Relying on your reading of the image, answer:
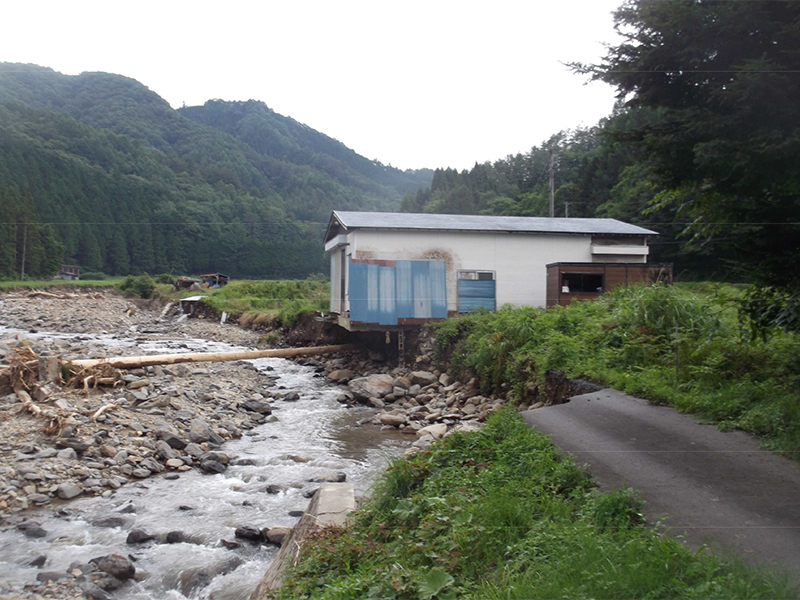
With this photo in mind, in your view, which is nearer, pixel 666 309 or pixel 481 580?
pixel 481 580

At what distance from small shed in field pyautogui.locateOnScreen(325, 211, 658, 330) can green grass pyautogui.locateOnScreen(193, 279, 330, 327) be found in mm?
12976

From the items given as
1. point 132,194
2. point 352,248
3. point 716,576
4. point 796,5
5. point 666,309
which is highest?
point 132,194

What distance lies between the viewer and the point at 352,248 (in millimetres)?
20781

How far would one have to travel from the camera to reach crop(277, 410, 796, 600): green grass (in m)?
3.73

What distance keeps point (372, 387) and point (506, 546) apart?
12.6m

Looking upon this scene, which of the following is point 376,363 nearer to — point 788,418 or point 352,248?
point 352,248

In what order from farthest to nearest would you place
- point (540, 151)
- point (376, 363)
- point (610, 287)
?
point (540, 151) → point (376, 363) → point (610, 287)

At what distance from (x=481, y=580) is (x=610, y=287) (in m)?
17.3

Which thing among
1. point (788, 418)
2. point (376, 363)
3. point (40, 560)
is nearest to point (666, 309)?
point (788, 418)

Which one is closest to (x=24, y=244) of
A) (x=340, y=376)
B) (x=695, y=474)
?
(x=340, y=376)

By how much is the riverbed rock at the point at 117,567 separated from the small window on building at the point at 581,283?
1637cm

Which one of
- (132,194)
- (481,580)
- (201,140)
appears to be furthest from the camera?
(201,140)

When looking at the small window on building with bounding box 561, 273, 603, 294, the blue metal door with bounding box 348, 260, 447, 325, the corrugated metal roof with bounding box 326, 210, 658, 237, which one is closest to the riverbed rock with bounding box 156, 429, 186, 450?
the blue metal door with bounding box 348, 260, 447, 325

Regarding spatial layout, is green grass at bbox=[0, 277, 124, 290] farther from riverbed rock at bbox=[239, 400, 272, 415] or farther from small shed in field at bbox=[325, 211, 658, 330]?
riverbed rock at bbox=[239, 400, 272, 415]
